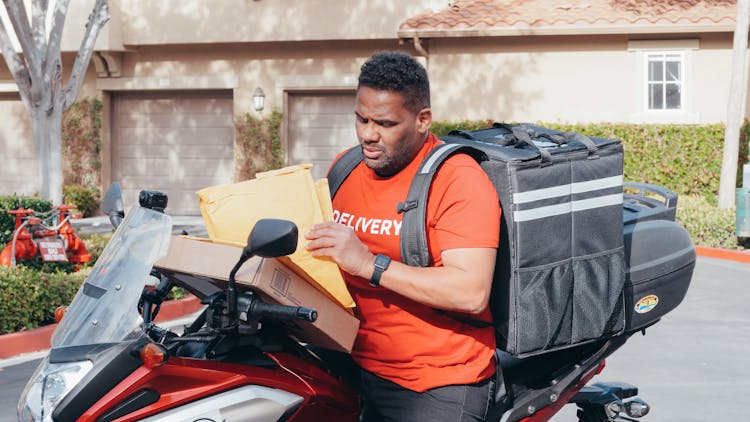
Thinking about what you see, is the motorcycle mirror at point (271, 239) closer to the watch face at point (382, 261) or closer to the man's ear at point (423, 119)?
the watch face at point (382, 261)

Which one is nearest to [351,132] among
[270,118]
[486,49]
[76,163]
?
[270,118]

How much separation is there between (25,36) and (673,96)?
12.8 m

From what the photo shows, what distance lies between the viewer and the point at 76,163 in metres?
22.5

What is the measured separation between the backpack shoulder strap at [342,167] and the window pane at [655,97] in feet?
57.8

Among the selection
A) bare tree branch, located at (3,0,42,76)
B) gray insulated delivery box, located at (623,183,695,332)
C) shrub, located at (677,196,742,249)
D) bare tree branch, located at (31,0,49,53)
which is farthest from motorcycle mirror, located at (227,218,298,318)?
shrub, located at (677,196,742,249)

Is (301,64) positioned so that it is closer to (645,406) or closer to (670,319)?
(670,319)

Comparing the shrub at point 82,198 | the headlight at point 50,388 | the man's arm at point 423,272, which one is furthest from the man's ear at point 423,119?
the shrub at point 82,198

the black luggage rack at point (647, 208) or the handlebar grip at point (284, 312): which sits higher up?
the black luggage rack at point (647, 208)

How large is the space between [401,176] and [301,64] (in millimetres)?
19094

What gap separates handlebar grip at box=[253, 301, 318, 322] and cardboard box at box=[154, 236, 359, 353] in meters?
0.04

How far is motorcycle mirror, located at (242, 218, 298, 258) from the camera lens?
2.38m

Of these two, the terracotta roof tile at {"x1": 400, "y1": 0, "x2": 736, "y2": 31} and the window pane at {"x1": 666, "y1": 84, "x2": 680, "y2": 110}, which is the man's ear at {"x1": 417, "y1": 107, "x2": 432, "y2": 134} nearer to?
the terracotta roof tile at {"x1": 400, "y1": 0, "x2": 736, "y2": 31}

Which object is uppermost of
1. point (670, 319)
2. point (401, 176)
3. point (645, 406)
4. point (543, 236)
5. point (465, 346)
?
point (401, 176)

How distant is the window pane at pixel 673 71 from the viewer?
1967 cm
